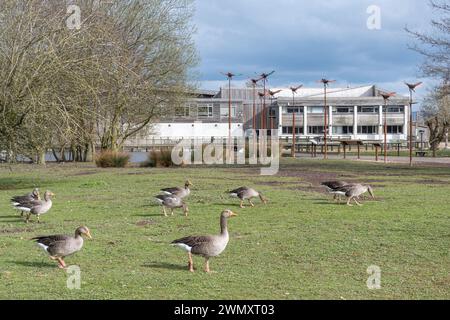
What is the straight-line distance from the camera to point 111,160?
132 feet

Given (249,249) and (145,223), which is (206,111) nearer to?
(145,223)

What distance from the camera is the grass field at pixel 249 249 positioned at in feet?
28.1

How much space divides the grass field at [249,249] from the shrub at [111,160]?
63.1 feet

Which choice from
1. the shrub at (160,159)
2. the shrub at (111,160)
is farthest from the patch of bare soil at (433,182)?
the shrub at (111,160)

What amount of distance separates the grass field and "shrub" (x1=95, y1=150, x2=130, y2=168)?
1923cm

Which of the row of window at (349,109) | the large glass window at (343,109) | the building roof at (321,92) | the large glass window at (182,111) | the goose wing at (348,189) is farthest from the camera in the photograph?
the building roof at (321,92)

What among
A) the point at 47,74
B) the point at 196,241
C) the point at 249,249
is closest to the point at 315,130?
the point at 47,74

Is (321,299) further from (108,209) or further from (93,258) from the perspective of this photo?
(108,209)

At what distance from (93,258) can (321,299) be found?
14.6 feet

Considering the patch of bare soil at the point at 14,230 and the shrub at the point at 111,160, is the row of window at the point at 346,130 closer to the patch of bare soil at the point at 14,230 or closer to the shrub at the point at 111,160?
the shrub at the point at 111,160

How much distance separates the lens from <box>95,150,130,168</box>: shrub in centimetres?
4028

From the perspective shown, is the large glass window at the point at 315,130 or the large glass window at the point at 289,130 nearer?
the large glass window at the point at 289,130

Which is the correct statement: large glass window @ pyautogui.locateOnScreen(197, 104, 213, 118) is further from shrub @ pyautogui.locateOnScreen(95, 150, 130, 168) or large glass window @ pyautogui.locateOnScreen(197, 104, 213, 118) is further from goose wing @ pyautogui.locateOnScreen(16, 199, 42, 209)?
goose wing @ pyautogui.locateOnScreen(16, 199, 42, 209)

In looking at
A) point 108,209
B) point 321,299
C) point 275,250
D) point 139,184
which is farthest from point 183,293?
point 139,184
